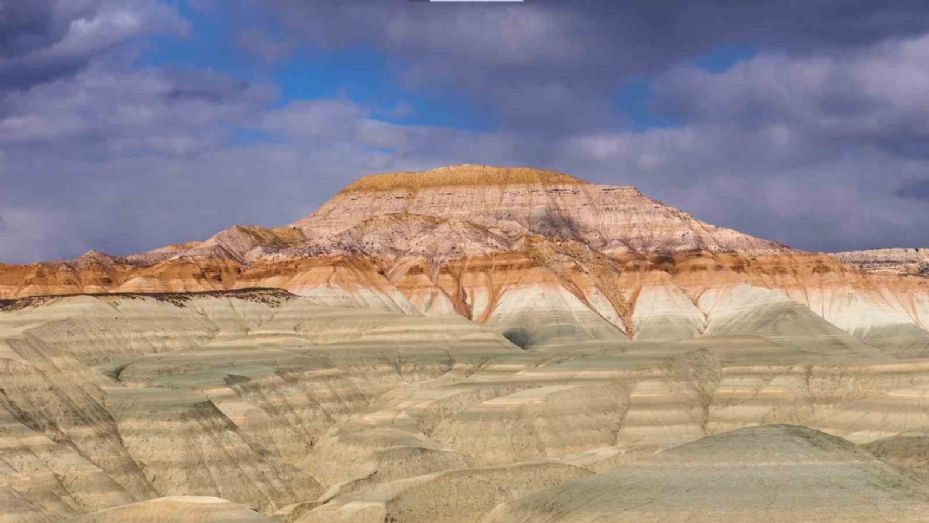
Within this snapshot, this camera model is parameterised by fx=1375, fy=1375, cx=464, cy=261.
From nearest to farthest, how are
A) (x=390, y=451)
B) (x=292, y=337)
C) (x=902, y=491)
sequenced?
(x=902, y=491), (x=390, y=451), (x=292, y=337)

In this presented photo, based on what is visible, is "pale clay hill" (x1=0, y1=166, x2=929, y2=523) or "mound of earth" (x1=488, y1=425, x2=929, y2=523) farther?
"pale clay hill" (x1=0, y1=166, x2=929, y2=523)

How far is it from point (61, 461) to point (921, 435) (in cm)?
6511

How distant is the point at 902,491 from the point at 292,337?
118230 millimetres

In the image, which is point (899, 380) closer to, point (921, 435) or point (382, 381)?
point (921, 435)

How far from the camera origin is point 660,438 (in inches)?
5221

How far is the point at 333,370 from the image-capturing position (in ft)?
511

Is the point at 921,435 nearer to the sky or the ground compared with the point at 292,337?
nearer to the ground

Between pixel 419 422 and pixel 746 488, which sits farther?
pixel 419 422

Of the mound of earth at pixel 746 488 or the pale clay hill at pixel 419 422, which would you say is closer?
the mound of earth at pixel 746 488

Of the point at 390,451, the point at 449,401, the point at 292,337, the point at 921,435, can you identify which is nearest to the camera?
the point at 921,435

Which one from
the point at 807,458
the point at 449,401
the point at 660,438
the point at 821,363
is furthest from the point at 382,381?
the point at 807,458

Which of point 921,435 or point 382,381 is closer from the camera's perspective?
point 921,435

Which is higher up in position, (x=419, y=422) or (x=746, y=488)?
(x=419, y=422)

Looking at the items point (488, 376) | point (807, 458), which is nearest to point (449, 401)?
point (488, 376)
